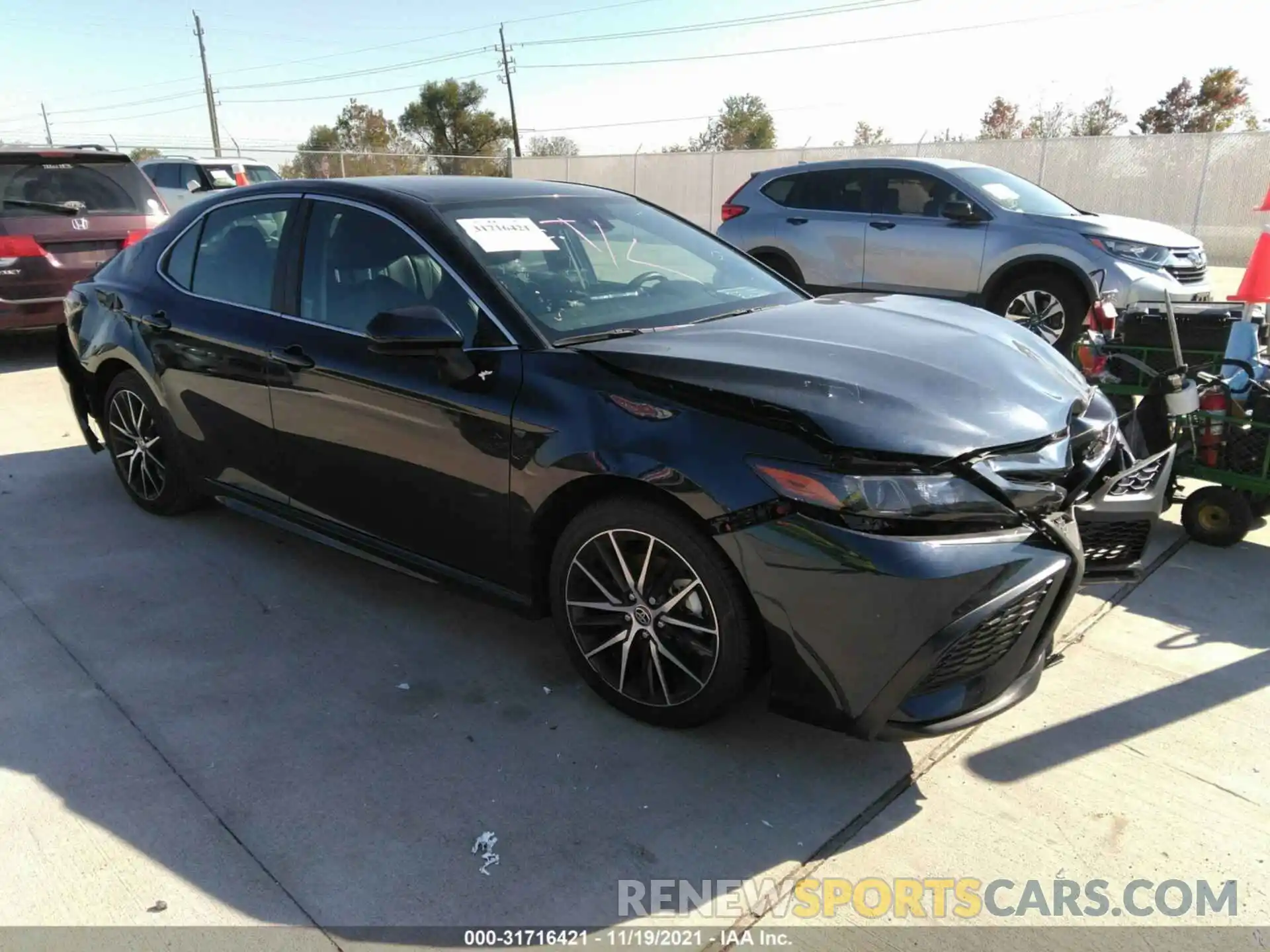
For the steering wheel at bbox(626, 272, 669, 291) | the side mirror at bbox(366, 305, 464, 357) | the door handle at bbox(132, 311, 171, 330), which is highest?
the steering wheel at bbox(626, 272, 669, 291)

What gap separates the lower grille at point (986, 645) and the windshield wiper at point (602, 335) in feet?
4.69

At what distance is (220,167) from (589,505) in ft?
51.8

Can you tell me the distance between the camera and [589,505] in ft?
9.09

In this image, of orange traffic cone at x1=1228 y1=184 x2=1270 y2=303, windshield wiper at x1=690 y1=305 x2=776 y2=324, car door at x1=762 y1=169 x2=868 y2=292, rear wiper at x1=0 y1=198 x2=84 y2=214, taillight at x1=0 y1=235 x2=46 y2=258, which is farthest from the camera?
car door at x1=762 y1=169 x2=868 y2=292

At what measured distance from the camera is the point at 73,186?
8.13 metres

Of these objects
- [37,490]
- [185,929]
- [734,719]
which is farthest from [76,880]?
[37,490]

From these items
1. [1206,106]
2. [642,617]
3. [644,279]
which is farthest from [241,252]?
[1206,106]

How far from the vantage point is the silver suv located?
7582 millimetres

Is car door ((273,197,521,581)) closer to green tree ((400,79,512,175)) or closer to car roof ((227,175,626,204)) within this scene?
car roof ((227,175,626,204))

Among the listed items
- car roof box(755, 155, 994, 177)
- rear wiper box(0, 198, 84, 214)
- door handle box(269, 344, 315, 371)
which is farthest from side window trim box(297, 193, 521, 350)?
car roof box(755, 155, 994, 177)

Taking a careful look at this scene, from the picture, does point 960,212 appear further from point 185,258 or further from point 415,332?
point 415,332

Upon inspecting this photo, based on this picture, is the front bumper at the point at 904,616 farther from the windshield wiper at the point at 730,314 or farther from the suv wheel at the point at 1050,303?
the suv wheel at the point at 1050,303

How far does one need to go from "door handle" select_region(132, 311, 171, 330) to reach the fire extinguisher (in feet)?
15.9

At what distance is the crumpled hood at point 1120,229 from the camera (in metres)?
7.60
